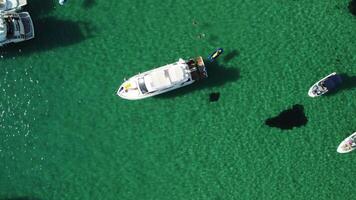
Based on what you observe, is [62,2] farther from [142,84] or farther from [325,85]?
[325,85]

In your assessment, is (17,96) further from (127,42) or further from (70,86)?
(127,42)

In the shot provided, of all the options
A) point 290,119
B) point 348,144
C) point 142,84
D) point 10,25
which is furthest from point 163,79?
point 348,144

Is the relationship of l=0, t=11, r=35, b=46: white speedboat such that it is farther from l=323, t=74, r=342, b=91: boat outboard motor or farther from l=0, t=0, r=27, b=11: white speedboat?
l=323, t=74, r=342, b=91: boat outboard motor

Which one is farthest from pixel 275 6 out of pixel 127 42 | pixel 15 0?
pixel 15 0

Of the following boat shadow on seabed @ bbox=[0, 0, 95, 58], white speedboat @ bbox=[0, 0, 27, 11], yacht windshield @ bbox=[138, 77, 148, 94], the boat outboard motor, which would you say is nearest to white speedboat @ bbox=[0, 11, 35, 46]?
white speedboat @ bbox=[0, 0, 27, 11]

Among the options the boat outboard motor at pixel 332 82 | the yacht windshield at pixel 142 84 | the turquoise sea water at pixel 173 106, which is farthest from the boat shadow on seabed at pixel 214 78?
the boat outboard motor at pixel 332 82

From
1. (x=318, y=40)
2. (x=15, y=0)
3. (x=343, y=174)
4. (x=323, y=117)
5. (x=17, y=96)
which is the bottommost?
(x=343, y=174)
